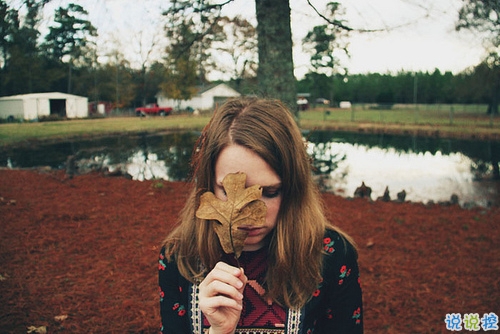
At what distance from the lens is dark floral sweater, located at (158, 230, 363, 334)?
1.40m

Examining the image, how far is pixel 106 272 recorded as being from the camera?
4.06m

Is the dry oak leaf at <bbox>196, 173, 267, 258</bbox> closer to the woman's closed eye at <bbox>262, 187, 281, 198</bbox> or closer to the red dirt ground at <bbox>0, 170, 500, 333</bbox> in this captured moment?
the woman's closed eye at <bbox>262, 187, 281, 198</bbox>

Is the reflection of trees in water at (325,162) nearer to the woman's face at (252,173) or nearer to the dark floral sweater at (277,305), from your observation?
the dark floral sweater at (277,305)

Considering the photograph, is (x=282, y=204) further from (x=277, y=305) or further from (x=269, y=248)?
(x=277, y=305)

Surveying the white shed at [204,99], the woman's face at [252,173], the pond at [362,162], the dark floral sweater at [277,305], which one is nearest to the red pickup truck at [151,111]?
the white shed at [204,99]

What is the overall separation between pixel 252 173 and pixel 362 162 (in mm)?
12071

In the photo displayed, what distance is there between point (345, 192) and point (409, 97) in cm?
5983

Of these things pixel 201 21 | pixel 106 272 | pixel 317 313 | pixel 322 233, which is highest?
pixel 201 21

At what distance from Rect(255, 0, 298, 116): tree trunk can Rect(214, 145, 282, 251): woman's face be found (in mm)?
3689

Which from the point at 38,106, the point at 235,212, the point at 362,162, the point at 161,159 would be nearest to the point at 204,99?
the point at 161,159

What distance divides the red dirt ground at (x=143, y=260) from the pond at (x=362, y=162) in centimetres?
221

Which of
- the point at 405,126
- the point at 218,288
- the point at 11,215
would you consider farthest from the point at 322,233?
the point at 405,126

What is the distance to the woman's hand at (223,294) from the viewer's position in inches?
36.8

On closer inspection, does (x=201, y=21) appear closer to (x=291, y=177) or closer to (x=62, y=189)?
(x=62, y=189)
